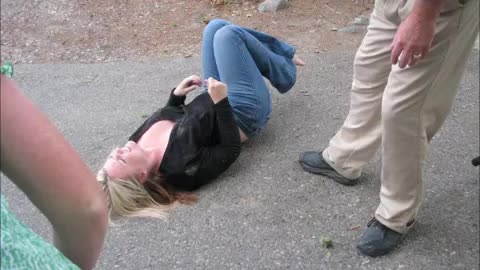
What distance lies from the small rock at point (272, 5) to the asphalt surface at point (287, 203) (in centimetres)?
148

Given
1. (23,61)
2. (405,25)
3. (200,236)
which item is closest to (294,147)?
(200,236)

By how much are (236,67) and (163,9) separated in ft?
7.89

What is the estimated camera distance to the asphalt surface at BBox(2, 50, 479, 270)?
245cm

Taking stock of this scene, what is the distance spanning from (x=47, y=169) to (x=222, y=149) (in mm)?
2127

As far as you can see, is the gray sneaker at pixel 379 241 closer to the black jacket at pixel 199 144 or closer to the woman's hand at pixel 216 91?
the black jacket at pixel 199 144

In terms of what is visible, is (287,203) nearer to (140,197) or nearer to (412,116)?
(140,197)

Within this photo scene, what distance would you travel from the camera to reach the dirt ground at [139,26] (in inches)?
182

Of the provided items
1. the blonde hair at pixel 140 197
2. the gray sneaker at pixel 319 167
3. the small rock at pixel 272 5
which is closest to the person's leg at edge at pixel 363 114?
the gray sneaker at pixel 319 167

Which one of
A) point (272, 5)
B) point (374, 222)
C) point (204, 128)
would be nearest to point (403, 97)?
point (374, 222)

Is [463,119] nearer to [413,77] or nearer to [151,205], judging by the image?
[413,77]

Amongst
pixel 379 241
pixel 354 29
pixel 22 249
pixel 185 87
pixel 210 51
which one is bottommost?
pixel 354 29

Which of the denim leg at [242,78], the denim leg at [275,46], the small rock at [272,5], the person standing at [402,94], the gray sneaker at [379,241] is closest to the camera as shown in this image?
the person standing at [402,94]

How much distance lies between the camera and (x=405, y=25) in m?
1.93

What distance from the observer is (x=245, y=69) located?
3.27 meters
